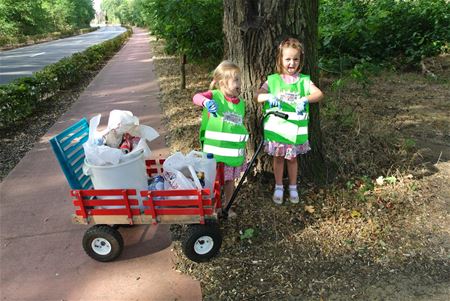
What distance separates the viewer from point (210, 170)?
2.95 meters

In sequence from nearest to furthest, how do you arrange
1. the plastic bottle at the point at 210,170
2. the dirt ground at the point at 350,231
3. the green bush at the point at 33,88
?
1. the dirt ground at the point at 350,231
2. the plastic bottle at the point at 210,170
3. the green bush at the point at 33,88

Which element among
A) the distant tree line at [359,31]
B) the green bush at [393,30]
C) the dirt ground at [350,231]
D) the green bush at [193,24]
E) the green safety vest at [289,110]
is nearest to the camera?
the dirt ground at [350,231]

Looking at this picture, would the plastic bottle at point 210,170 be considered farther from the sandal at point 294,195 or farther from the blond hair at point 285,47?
the blond hair at point 285,47

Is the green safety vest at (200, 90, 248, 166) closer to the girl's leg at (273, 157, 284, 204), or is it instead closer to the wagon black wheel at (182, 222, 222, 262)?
the girl's leg at (273, 157, 284, 204)

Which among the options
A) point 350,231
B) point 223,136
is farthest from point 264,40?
point 350,231

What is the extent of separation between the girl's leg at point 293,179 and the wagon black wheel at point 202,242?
3.13 ft

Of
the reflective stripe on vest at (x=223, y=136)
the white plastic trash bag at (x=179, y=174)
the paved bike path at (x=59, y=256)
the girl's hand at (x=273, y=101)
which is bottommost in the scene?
the paved bike path at (x=59, y=256)

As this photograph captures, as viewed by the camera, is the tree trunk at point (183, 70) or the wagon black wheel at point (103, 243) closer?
the wagon black wheel at point (103, 243)

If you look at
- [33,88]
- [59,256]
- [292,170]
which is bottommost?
[59,256]

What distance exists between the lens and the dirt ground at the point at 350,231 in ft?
8.79

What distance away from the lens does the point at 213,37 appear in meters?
7.97

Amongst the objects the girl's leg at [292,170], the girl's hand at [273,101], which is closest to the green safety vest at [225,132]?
the girl's hand at [273,101]

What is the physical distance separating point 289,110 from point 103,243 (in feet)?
6.50

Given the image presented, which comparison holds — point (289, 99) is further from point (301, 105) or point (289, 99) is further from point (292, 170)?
point (292, 170)
